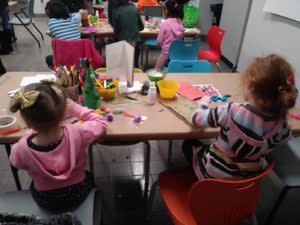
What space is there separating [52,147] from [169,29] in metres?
2.32

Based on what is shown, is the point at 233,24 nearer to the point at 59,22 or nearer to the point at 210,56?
the point at 210,56

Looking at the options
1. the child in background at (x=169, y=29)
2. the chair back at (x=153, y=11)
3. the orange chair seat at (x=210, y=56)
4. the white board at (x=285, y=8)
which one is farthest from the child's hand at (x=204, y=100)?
the chair back at (x=153, y=11)

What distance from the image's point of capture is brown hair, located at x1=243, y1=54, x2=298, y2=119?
1007mm

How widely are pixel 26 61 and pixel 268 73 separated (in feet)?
13.2

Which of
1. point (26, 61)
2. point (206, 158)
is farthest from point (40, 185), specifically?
point (26, 61)

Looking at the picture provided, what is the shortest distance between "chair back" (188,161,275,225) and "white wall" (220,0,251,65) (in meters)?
3.42

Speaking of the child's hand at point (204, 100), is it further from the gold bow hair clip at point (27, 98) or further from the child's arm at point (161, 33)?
the child's arm at point (161, 33)

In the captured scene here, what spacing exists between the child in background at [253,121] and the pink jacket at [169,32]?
1933mm

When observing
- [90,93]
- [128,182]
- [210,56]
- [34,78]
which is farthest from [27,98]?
[210,56]

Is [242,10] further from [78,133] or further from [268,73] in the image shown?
[78,133]

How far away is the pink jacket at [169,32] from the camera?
9.84 feet

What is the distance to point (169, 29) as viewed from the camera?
299 cm

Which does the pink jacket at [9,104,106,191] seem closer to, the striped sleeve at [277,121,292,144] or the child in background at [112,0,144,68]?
the striped sleeve at [277,121,292,144]

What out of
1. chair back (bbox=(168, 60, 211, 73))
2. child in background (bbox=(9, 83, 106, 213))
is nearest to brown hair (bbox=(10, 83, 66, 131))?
child in background (bbox=(9, 83, 106, 213))
